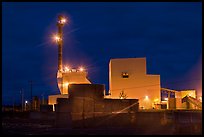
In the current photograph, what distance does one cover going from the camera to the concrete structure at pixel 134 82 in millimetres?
47000

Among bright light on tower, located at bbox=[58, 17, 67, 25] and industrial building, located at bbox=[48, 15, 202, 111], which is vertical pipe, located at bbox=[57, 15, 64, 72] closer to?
bright light on tower, located at bbox=[58, 17, 67, 25]

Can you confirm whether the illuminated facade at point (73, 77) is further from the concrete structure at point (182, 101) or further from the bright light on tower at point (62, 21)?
the concrete structure at point (182, 101)

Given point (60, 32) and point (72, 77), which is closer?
point (72, 77)

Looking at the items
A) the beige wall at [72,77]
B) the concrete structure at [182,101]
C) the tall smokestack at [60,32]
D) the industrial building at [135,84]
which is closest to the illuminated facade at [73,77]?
the beige wall at [72,77]

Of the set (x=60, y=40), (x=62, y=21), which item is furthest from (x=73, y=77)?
(x=62, y=21)

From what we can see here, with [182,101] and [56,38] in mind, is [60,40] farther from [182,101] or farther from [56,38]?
[182,101]

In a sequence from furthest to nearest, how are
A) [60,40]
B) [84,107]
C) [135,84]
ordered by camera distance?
[60,40]
[135,84]
[84,107]

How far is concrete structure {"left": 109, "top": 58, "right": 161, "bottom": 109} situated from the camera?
47000mm

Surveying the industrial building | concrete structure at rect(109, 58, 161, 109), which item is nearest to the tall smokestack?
the industrial building

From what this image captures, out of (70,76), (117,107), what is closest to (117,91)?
(70,76)

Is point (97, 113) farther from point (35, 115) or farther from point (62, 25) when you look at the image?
point (62, 25)

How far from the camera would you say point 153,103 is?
47.1m

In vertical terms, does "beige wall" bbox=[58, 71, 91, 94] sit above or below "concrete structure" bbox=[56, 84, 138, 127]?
above

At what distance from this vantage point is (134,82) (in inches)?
1868
